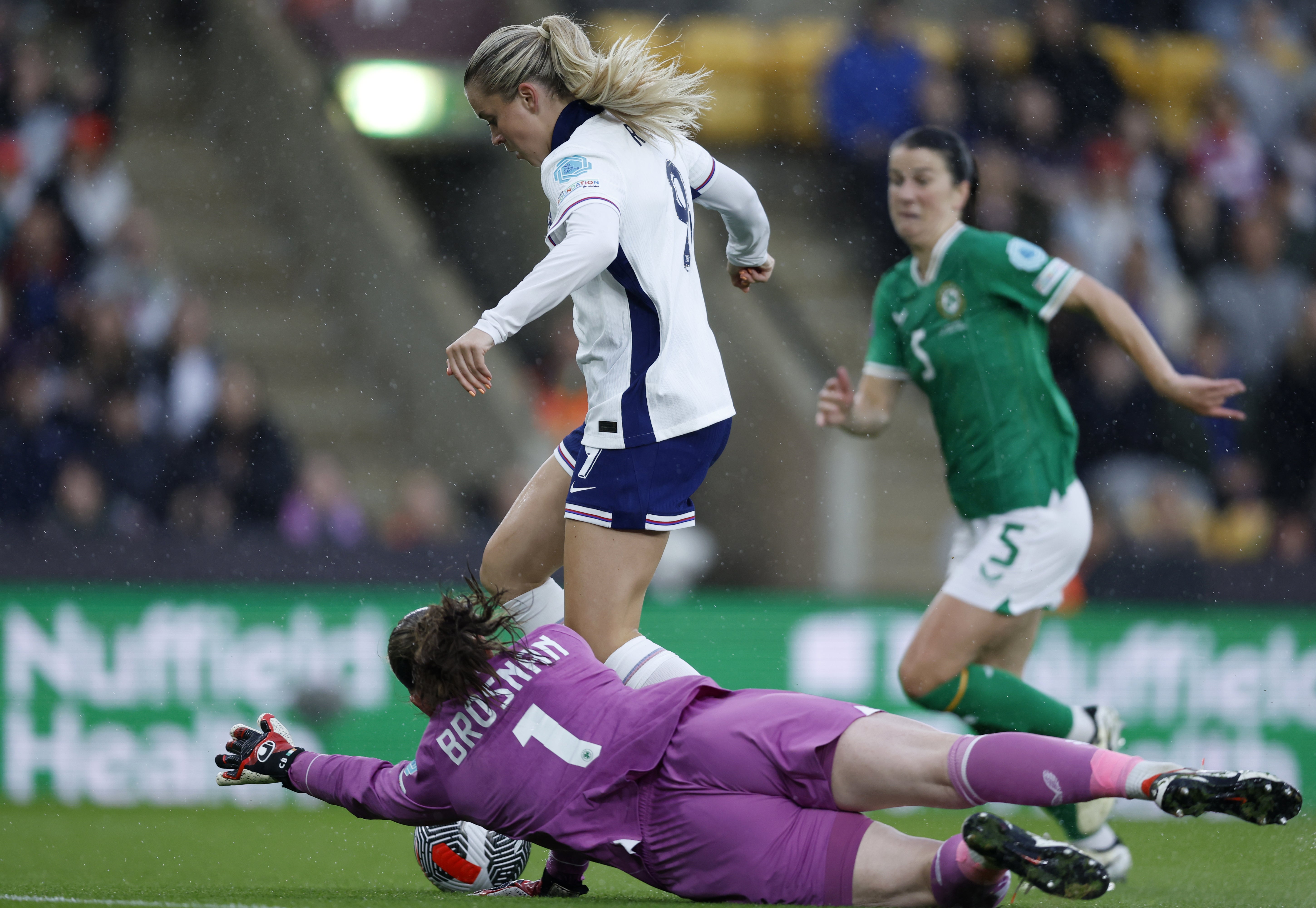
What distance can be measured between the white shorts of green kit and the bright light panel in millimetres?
6597

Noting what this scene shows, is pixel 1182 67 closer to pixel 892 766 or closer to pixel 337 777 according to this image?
pixel 892 766

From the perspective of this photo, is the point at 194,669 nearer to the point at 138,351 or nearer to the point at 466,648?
the point at 138,351

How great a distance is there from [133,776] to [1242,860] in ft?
15.8

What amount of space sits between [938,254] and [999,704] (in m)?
1.50

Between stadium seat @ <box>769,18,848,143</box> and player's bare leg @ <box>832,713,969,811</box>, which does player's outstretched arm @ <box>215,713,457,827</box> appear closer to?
player's bare leg @ <box>832,713,969,811</box>

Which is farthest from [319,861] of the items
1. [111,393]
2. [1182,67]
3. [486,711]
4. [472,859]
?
[1182,67]

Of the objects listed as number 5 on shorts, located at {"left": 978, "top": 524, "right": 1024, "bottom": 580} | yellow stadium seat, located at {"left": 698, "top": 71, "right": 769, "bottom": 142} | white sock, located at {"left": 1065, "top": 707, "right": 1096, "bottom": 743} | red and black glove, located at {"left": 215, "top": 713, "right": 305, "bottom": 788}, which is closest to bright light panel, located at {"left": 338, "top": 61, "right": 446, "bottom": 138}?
yellow stadium seat, located at {"left": 698, "top": 71, "right": 769, "bottom": 142}

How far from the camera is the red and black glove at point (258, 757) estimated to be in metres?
3.87

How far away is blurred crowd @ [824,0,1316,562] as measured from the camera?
9109 mm

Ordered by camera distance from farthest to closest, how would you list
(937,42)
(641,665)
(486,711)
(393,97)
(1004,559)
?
(937,42), (393,97), (1004,559), (641,665), (486,711)

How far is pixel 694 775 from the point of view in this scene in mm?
3533

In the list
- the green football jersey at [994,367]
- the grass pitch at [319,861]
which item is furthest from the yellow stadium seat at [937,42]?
the grass pitch at [319,861]

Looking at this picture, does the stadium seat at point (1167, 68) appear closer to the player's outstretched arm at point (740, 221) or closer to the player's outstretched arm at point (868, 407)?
the player's outstretched arm at point (868, 407)

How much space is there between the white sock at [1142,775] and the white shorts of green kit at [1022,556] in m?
1.86
